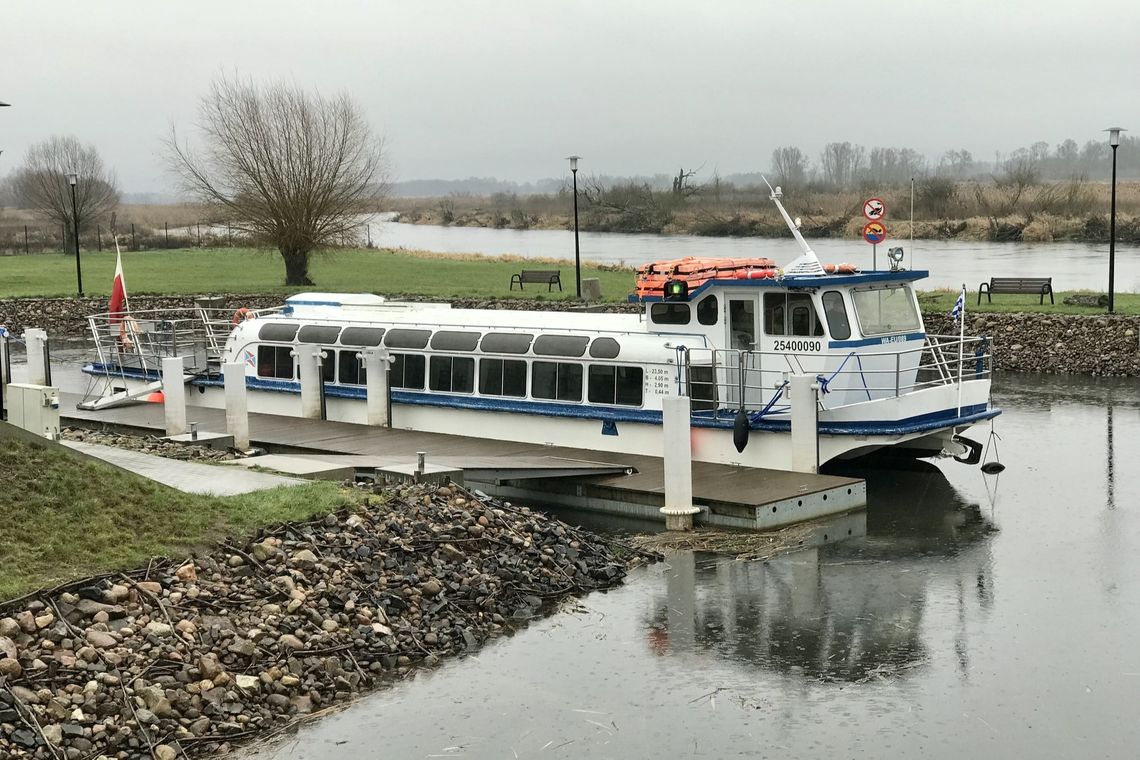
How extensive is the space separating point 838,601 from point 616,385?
7339mm

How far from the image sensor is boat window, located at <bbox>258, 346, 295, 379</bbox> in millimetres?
26344

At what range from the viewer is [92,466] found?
14688mm

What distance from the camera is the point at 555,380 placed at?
22.5 metres

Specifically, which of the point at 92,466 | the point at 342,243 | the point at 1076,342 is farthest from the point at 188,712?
the point at 342,243

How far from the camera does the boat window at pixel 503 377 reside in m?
23.0

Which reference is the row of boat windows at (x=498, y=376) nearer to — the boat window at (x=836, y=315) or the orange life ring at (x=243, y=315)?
the orange life ring at (x=243, y=315)

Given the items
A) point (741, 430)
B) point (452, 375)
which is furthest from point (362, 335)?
point (741, 430)

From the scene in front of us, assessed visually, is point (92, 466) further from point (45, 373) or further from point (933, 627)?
point (45, 373)

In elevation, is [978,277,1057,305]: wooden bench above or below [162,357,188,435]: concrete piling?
above

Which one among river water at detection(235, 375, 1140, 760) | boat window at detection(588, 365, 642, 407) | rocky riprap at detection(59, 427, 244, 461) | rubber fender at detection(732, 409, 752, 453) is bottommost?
river water at detection(235, 375, 1140, 760)

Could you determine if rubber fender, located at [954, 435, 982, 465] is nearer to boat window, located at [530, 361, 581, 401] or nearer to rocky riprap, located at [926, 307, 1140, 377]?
boat window, located at [530, 361, 581, 401]

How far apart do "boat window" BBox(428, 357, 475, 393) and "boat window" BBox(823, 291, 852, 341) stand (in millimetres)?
6221

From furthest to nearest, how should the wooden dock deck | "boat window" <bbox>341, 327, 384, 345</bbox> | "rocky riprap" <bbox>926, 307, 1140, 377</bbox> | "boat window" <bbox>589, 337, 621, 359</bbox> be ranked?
"rocky riprap" <bbox>926, 307, 1140, 377</bbox> < "boat window" <bbox>341, 327, 384, 345</bbox> < "boat window" <bbox>589, 337, 621, 359</bbox> < the wooden dock deck

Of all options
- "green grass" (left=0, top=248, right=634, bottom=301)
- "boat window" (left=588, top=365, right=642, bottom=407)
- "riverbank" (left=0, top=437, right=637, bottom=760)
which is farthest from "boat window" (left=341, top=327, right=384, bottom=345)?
"green grass" (left=0, top=248, right=634, bottom=301)
